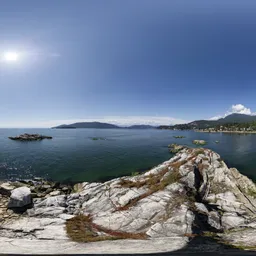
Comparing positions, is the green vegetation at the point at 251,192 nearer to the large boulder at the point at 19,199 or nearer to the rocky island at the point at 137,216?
the rocky island at the point at 137,216

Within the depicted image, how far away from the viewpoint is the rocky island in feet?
35.4

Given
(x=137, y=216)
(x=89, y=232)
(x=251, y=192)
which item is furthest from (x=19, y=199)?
(x=251, y=192)

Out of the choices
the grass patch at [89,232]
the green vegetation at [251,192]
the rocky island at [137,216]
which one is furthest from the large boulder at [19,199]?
the green vegetation at [251,192]

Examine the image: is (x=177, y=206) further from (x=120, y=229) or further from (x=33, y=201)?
(x=33, y=201)

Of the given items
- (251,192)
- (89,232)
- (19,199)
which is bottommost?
(251,192)

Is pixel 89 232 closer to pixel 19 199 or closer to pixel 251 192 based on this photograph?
pixel 19 199

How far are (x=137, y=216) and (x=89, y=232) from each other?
511cm

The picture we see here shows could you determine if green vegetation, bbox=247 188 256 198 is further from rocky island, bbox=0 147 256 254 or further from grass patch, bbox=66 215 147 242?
→ grass patch, bbox=66 215 147 242

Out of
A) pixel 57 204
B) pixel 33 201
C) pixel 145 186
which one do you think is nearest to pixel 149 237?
pixel 145 186

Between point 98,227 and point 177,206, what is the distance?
28.9 feet

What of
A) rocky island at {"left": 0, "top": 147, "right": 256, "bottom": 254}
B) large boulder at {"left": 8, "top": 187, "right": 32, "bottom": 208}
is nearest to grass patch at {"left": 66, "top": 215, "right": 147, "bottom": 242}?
rocky island at {"left": 0, "top": 147, "right": 256, "bottom": 254}

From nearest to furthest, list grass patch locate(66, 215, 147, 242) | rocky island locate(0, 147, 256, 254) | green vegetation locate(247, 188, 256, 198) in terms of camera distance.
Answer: rocky island locate(0, 147, 256, 254) → grass patch locate(66, 215, 147, 242) → green vegetation locate(247, 188, 256, 198)

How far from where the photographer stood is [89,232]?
44.0 ft

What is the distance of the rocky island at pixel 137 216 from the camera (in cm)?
1078
